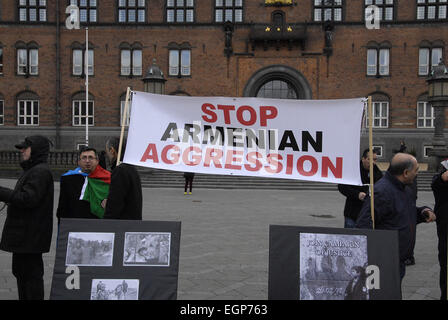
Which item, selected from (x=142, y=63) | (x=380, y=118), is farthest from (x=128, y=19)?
(x=380, y=118)

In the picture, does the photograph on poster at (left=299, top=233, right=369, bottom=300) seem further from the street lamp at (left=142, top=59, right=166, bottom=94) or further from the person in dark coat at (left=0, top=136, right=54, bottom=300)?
the street lamp at (left=142, top=59, right=166, bottom=94)

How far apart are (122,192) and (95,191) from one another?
56 cm

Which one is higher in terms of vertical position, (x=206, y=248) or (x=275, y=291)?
(x=275, y=291)

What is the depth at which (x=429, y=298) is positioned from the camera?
16.4ft

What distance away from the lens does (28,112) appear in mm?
31953

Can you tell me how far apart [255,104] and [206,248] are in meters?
3.98

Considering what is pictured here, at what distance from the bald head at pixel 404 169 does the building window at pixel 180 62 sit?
2858 centimetres

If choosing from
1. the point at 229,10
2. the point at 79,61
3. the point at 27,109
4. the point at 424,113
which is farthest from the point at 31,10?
the point at 424,113

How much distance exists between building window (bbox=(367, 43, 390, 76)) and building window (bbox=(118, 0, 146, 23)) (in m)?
17.1

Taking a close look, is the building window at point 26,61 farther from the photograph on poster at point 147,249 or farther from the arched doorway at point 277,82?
the photograph on poster at point 147,249

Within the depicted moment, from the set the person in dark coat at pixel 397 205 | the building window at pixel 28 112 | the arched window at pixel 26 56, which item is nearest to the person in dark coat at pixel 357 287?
the person in dark coat at pixel 397 205

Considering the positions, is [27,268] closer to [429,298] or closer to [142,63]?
[429,298]

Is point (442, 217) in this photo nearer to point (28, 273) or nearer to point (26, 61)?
point (28, 273)

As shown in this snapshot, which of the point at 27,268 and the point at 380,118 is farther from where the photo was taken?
the point at 380,118
